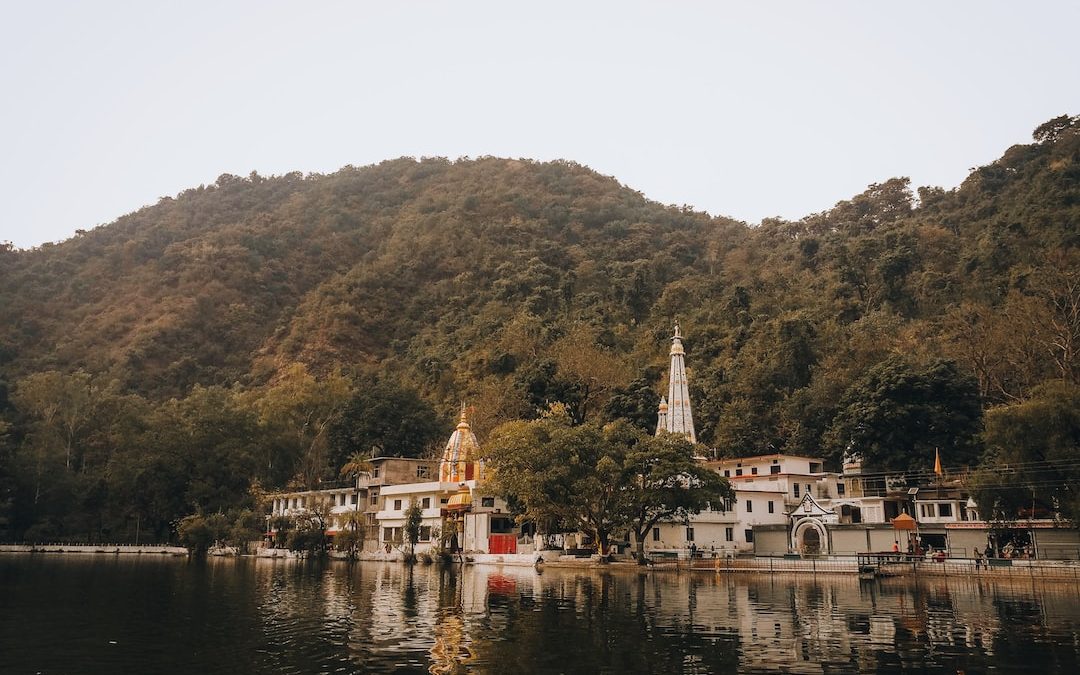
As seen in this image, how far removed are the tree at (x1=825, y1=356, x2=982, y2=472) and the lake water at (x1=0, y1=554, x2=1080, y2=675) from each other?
2011 centimetres

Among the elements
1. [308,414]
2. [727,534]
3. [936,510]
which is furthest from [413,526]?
[936,510]

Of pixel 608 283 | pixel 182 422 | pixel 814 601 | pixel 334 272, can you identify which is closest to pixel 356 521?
pixel 182 422

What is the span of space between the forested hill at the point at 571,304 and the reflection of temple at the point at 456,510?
12.0m

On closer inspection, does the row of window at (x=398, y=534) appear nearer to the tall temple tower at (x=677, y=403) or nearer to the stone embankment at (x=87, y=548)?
the stone embankment at (x=87, y=548)

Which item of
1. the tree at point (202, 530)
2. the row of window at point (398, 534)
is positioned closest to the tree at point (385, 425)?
the row of window at point (398, 534)

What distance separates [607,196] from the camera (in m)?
152

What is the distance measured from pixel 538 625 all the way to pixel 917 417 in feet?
138

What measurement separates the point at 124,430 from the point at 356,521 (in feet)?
89.3

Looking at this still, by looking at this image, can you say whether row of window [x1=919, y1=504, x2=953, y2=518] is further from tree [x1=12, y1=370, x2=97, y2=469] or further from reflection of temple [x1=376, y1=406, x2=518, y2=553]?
tree [x1=12, y1=370, x2=97, y2=469]

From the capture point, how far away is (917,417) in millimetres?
57344

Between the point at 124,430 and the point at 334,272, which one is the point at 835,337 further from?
the point at 334,272

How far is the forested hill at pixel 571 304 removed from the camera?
66312mm

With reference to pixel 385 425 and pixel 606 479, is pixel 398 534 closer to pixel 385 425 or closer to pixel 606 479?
pixel 385 425

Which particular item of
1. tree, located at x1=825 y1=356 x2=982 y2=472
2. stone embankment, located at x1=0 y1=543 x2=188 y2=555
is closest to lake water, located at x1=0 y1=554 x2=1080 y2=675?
tree, located at x1=825 y1=356 x2=982 y2=472
